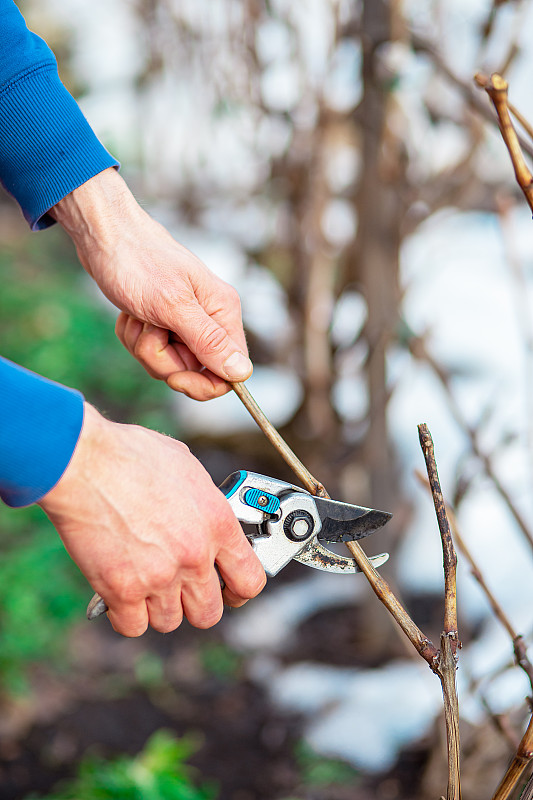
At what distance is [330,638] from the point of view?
9.84 ft

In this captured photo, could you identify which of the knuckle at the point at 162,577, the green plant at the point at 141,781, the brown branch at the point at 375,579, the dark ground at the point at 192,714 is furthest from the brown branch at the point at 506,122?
the dark ground at the point at 192,714

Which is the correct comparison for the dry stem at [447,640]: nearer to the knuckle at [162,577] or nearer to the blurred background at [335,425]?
the knuckle at [162,577]

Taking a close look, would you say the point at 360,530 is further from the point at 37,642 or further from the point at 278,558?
the point at 37,642

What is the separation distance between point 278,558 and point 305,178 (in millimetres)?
2429

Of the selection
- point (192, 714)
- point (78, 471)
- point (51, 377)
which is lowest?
point (51, 377)

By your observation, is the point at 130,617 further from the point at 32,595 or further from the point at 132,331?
the point at 32,595

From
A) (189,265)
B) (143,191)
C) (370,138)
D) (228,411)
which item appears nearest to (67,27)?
(143,191)

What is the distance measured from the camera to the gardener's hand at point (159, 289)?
1209mm

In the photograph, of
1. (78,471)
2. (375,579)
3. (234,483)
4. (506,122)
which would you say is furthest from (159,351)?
(506,122)

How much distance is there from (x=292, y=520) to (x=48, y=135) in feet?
2.52

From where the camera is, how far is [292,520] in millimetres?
1087

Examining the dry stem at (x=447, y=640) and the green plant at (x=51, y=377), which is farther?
the green plant at (x=51, y=377)

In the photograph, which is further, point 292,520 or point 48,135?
point 48,135

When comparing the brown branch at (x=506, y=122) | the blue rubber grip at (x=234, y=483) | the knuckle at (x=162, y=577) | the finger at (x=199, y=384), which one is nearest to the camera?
the brown branch at (x=506, y=122)
